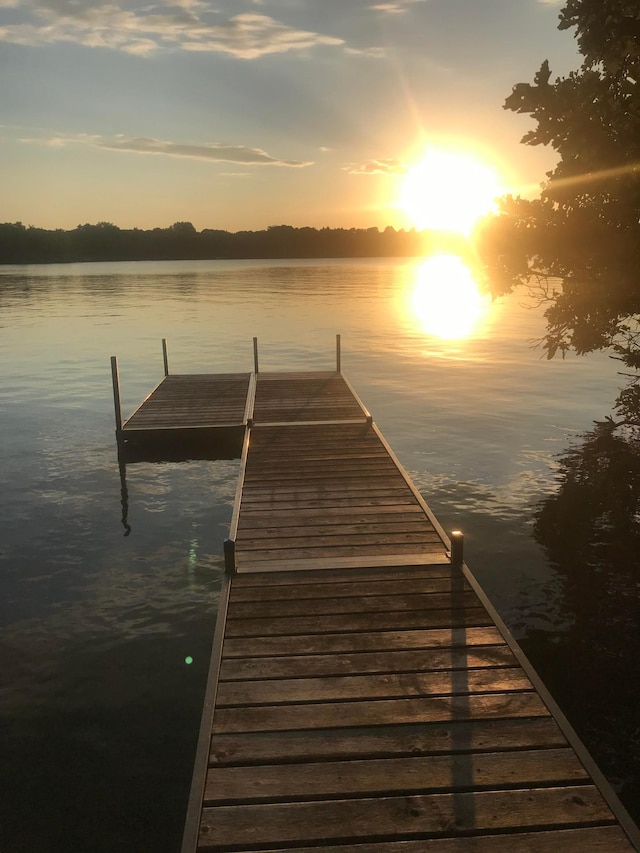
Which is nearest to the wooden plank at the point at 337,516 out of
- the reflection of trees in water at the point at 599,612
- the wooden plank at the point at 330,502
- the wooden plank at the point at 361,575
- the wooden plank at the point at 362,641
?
the wooden plank at the point at 330,502

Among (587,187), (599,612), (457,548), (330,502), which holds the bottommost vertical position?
(599,612)

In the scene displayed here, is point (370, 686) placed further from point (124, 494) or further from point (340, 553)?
point (124, 494)

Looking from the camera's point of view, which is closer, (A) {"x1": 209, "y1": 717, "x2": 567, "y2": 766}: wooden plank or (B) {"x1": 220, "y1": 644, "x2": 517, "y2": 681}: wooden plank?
Answer: (A) {"x1": 209, "y1": 717, "x2": 567, "y2": 766}: wooden plank

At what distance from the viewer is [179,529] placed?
16.4m

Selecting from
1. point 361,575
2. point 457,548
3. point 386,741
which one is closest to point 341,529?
point 361,575

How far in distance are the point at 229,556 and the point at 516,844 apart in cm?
562

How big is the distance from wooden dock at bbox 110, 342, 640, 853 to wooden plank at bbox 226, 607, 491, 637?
3 centimetres

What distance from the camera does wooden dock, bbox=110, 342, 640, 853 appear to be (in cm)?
561

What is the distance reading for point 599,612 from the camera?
12.2m

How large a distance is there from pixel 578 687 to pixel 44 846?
7.70m

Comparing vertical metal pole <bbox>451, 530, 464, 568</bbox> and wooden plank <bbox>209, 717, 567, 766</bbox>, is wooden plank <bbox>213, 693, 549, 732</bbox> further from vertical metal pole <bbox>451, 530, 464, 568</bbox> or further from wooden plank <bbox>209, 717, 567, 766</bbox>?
vertical metal pole <bbox>451, 530, 464, 568</bbox>

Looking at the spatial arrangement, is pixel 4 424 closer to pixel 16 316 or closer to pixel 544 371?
pixel 544 371

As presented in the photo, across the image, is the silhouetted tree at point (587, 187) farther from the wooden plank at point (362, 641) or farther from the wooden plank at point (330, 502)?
the wooden plank at point (362, 641)

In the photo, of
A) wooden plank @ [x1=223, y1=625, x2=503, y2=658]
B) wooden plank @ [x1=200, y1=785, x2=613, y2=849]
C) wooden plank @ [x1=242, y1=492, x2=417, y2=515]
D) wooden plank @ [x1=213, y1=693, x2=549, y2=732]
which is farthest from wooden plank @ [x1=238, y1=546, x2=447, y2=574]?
wooden plank @ [x1=200, y1=785, x2=613, y2=849]
